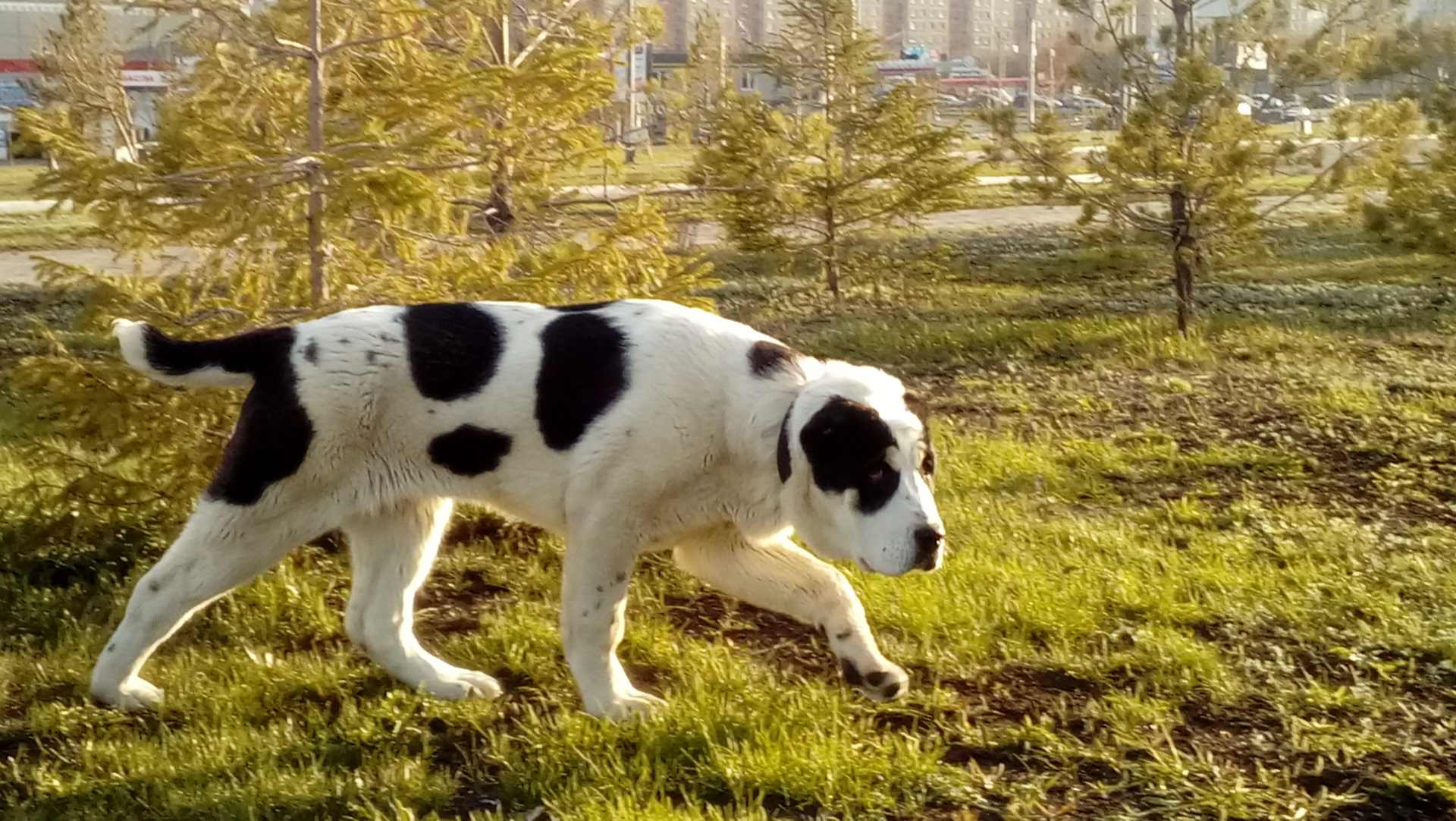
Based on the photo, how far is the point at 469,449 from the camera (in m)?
4.26

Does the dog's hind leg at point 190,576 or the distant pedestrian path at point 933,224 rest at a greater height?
the distant pedestrian path at point 933,224

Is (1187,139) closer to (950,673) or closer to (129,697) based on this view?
(950,673)

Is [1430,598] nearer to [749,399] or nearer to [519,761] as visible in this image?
[749,399]

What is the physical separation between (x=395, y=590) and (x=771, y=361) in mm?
1498

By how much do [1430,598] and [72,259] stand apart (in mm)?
16868

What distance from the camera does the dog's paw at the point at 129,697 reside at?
4.26 meters

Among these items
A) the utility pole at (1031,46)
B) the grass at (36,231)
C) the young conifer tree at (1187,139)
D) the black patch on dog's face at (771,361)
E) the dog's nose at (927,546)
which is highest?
the utility pole at (1031,46)

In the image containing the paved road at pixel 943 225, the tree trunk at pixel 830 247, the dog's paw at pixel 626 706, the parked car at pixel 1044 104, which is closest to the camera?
the dog's paw at pixel 626 706

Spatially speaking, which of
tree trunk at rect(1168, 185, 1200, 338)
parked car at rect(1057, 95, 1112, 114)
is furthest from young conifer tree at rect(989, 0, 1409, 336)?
parked car at rect(1057, 95, 1112, 114)

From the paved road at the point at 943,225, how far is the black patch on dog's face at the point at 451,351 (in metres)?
10.4

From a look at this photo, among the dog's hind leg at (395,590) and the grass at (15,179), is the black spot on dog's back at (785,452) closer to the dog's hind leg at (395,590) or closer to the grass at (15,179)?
the dog's hind leg at (395,590)

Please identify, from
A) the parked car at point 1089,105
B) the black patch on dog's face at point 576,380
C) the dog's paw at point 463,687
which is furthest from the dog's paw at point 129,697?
the parked car at point 1089,105

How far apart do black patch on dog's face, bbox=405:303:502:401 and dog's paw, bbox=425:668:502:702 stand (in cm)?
94

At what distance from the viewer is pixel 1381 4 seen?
11.0 m
